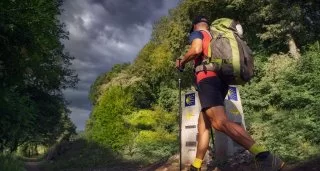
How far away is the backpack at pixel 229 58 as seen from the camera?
5059mm

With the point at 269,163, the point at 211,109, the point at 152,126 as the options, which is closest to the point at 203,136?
the point at 211,109

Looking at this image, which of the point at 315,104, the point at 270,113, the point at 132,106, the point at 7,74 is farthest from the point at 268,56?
the point at 7,74

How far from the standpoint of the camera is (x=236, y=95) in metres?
9.39

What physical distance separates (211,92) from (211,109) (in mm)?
204

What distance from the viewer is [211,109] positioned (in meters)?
5.10

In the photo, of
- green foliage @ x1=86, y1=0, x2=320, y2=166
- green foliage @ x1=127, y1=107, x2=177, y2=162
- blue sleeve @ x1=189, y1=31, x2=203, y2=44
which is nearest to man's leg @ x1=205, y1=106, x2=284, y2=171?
blue sleeve @ x1=189, y1=31, x2=203, y2=44

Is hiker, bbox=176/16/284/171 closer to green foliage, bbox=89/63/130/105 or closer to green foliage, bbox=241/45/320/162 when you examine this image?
green foliage, bbox=241/45/320/162

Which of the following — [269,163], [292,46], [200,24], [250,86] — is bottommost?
[269,163]

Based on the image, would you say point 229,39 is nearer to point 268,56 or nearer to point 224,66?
point 224,66

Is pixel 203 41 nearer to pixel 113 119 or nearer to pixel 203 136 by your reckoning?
pixel 203 136

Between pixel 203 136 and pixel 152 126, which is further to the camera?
pixel 152 126

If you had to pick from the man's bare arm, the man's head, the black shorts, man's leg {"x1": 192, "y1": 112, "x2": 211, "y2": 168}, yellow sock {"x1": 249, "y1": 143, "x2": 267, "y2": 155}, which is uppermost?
the man's head

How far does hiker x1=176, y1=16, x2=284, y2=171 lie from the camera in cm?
474

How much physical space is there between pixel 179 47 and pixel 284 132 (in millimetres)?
13241
